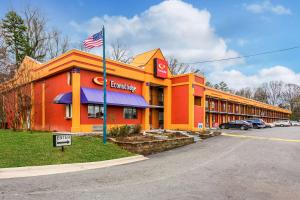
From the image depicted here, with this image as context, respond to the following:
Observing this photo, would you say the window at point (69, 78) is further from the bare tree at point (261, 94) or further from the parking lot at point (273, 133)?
the bare tree at point (261, 94)

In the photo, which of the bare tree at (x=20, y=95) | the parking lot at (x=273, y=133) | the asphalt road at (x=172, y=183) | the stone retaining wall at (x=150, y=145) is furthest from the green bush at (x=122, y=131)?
the parking lot at (x=273, y=133)

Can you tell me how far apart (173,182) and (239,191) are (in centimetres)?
216

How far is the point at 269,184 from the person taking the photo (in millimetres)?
8500

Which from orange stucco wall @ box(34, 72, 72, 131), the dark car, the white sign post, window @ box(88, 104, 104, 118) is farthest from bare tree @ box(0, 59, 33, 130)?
the dark car

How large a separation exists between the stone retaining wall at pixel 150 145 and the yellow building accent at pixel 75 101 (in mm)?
4748

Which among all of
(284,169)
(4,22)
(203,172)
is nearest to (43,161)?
(203,172)

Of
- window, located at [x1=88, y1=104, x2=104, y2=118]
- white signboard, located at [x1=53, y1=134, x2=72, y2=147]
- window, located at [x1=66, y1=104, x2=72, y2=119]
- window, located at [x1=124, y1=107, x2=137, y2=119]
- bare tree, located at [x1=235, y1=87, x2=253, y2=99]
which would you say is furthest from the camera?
bare tree, located at [x1=235, y1=87, x2=253, y2=99]

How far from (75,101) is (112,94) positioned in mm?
3793

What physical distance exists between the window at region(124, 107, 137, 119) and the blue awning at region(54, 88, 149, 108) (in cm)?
110

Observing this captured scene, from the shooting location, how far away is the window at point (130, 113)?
2503cm

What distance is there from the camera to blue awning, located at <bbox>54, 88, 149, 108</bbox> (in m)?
20.3

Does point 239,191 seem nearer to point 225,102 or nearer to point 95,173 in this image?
point 95,173

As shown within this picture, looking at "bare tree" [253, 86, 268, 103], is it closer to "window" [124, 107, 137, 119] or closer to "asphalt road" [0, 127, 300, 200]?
"window" [124, 107, 137, 119]

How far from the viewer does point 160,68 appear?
1144 inches
